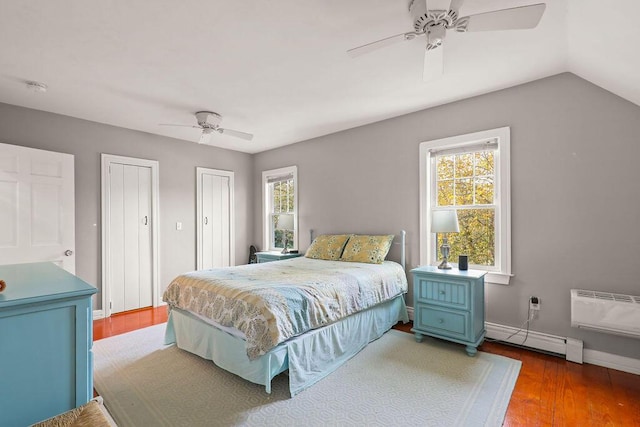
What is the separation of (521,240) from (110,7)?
12.0ft

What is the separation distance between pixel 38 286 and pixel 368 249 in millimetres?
2959

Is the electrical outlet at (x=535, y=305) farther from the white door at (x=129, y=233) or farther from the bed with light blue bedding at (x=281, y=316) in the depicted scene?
the white door at (x=129, y=233)

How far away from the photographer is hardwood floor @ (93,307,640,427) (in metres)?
1.86

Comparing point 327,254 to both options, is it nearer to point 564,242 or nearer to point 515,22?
point 564,242

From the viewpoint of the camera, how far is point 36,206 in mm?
3176

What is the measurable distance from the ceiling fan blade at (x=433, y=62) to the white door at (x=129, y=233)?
12.8 feet

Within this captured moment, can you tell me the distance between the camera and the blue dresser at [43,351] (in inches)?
40.4

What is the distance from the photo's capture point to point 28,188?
10.3ft

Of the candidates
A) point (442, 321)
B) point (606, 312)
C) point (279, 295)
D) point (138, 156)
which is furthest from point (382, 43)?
point (138, 156)

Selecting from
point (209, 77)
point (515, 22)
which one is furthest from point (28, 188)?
point (515, 22)

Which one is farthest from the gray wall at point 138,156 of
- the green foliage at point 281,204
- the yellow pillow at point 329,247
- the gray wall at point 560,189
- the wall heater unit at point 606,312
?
the wall heater unit at point 606,312

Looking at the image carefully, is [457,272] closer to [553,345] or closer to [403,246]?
[403,246]

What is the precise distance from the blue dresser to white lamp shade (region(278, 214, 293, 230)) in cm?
364

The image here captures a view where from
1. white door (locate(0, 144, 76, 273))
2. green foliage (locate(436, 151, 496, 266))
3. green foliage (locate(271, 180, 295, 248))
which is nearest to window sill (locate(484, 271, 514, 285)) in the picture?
green foliage (locate(436, 151, 496, 266))
